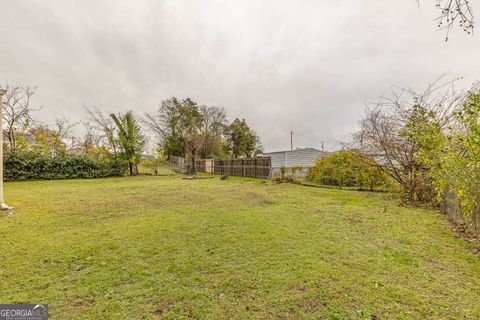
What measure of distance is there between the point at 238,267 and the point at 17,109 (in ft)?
68.7

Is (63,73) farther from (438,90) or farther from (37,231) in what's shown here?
(438,90)

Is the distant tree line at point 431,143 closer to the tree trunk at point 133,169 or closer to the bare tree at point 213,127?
→ the tree trunk at point 133,169

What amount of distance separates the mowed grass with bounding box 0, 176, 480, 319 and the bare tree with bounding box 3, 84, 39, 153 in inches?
599

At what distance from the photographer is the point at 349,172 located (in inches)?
405

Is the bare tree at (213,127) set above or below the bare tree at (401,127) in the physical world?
above

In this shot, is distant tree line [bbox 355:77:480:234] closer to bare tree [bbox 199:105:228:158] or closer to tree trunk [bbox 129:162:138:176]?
tree trunk [bbox 129:162:138:176]

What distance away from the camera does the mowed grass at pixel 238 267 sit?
5.97 ft

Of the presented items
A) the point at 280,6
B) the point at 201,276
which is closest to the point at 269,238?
the point at 201,276

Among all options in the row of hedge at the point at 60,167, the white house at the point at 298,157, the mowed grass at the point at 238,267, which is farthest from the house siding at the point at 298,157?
the mowed grass at the point at 238,267

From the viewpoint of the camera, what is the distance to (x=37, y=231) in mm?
3744

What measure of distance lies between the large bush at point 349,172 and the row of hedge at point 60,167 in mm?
14525

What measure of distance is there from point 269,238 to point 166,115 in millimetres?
26024

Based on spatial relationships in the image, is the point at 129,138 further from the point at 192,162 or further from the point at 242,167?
the point at 242,167

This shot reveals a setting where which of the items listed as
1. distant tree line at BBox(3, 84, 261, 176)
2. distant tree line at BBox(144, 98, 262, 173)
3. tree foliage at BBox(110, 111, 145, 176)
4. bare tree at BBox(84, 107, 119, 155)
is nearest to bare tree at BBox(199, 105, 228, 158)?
distant tree line at BBox(144, 98, 262, 173)
